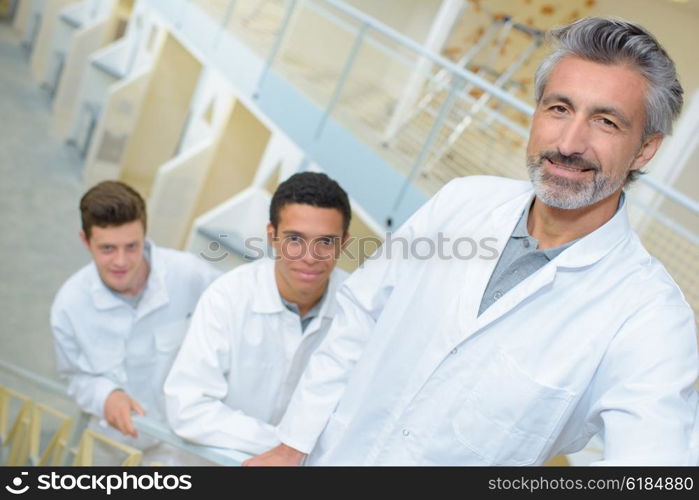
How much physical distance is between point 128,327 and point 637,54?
1.90 m

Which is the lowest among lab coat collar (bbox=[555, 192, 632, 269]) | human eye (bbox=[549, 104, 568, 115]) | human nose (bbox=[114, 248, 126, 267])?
human nose (bbox=[114, 248, 126, 267])

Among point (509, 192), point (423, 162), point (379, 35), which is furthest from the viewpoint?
point (379, 35)

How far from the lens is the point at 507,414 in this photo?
120cm

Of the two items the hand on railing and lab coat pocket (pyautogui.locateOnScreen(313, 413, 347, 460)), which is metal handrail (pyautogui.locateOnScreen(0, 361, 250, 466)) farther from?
lab coat pocket (pyautogui.locateOnScreen(313, 413, 347, 460))

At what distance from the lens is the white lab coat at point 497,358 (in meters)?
1.03

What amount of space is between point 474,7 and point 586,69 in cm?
491

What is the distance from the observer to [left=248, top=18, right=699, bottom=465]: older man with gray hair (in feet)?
3.49

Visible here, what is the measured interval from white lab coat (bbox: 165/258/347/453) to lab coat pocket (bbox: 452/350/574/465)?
63 centimetres

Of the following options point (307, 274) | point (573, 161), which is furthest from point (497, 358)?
point (307, 274)

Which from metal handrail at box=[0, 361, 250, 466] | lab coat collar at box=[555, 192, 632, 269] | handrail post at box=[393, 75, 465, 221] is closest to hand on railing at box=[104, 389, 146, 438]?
metal handrail at box=[0, 361, 250, 466]

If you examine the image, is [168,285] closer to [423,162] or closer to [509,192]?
[423,162]

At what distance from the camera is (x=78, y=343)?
240 cm

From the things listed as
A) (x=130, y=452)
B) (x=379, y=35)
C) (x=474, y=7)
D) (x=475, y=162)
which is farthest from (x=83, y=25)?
(x=130, y=452)

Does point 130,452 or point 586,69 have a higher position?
point 586,69
